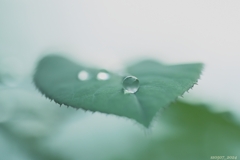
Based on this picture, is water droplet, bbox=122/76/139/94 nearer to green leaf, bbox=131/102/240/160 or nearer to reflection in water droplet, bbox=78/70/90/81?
reflection in water droplet, bbox=78/70/90/81

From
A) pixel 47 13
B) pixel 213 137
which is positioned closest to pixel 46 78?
pixel 213 137

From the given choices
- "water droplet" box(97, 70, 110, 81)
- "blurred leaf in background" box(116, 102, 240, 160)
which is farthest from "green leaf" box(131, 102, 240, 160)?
"water droplet" box(97, 70, 110, 81)

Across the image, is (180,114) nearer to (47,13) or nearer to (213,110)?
(213,110)

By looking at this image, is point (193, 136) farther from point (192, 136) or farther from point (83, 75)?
point (83, 75)

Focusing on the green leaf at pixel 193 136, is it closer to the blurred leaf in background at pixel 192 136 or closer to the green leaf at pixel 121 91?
the blurred leaf in background at pixel 192 136

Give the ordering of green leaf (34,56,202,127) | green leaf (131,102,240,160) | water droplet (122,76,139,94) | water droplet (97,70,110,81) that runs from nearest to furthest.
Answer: green leaf (34,56,202,127) < water droplet (122,76,139,94) < water droplet (97,70,110,81) < green leaf (131,102,240,160)

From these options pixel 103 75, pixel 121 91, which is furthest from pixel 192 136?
pixel 121 91
